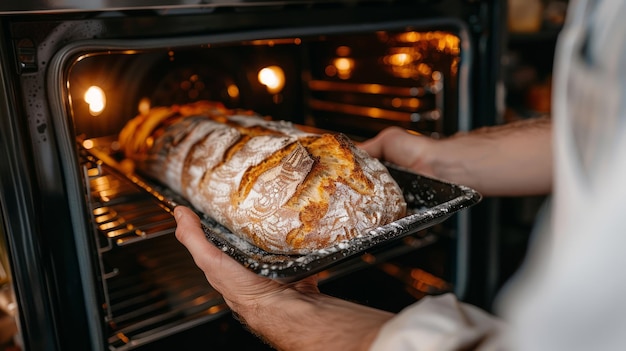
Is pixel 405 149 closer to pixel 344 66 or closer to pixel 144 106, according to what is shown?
pixel 344 66

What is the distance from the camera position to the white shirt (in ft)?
1.33

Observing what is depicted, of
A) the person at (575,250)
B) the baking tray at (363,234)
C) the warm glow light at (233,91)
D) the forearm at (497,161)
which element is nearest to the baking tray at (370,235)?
the baking tray at (363,234)

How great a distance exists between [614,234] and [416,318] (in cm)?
31

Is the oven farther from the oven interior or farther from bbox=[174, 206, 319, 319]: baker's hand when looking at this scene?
bbox=[174, 206, 319, 319]: baker's hand

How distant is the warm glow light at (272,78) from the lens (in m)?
1.62

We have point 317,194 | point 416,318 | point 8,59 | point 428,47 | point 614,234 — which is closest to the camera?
point 614,234

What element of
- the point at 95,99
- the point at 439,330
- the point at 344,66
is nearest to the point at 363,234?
the point at 439,330

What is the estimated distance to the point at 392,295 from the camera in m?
1.74

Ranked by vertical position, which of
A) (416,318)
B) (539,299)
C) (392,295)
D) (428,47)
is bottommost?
(392,295)

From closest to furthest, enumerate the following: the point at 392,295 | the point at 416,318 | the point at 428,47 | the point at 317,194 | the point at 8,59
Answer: the point at 416,318 → the point at 8,59 → the point at 317,194 → the point at 428,47 → the point at 392,295

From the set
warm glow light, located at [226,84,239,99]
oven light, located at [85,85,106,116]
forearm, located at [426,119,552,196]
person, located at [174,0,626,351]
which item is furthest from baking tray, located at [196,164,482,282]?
warm glow light, located at [226,84,239,99]

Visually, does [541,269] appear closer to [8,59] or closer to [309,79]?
[8,59]

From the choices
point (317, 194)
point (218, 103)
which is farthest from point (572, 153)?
point (218, 103)

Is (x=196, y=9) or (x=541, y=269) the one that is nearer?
(x=541, y=269)
